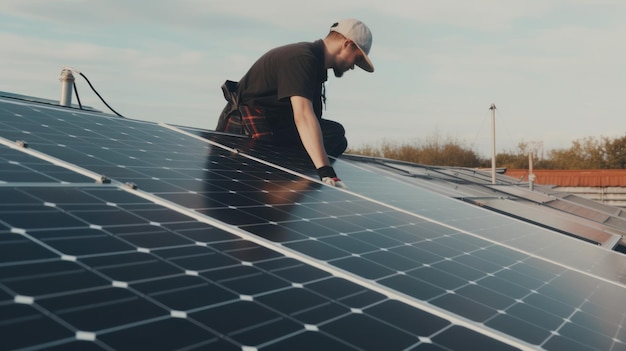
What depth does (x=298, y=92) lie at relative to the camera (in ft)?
21.4

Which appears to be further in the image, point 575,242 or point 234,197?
point 575,242

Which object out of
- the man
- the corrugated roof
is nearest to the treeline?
the corrugated roof

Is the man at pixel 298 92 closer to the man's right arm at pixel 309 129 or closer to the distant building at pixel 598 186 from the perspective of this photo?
the man's right arm at pixel 309 129

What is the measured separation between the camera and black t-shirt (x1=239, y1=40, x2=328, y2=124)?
6613 millimetres

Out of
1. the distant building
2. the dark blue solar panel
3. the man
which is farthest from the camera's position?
the distant building

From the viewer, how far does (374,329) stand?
2586 mm

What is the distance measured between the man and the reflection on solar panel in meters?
0.69

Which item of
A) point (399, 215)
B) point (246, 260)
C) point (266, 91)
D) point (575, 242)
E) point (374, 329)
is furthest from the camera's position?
point (266, 91)

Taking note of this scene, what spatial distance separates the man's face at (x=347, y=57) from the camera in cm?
708

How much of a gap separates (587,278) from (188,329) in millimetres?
3798

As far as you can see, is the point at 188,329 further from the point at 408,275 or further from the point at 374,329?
the point at 408,275

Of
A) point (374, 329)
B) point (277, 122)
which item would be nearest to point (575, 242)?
point (277, 122)

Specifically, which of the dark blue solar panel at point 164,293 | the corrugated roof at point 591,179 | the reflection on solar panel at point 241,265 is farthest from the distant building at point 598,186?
the dark blue solar panel at point 164,293

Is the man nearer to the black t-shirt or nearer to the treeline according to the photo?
the black t-shirt
